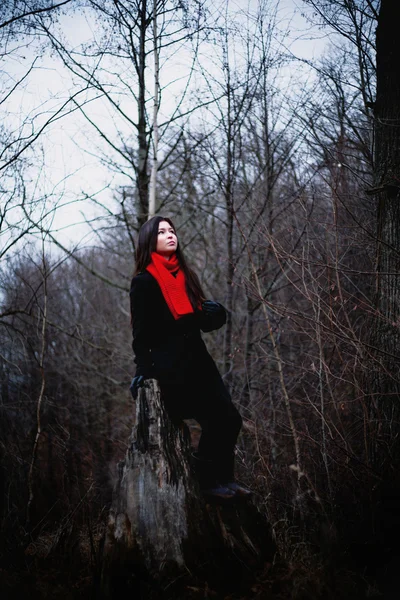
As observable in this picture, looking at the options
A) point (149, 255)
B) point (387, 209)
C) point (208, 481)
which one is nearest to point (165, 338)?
point (149, 255)

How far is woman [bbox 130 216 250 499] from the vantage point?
340cm

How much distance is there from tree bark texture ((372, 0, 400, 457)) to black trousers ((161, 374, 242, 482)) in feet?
4.15

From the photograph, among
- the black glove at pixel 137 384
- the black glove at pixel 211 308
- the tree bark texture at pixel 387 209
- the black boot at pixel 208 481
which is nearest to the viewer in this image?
the black glove at pixel 137 384

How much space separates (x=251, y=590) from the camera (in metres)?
3.11

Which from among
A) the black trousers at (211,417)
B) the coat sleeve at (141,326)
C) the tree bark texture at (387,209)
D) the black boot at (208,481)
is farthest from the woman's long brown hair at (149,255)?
the tree bark texture at (387,209)

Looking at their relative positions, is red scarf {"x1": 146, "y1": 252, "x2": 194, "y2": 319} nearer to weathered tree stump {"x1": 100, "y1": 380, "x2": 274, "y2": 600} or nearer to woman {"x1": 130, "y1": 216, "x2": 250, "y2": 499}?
woman {"x1": 130, "y1": 216, "x2": 250, "y2": 499}

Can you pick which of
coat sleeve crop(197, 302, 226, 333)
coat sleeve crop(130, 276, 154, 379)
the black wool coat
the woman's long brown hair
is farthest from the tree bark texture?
coat sleeve crop(130, 276, 154, 379)

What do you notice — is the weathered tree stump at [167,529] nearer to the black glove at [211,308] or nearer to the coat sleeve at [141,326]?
the coat sleeve at [141,326]

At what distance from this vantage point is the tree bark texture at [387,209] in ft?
12.9

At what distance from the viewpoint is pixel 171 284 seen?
11.5ft

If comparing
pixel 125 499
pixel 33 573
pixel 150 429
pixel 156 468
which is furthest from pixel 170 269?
pixel 33 573

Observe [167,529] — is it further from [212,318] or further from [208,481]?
[212,318]

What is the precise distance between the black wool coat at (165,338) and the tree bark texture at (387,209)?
145 cm

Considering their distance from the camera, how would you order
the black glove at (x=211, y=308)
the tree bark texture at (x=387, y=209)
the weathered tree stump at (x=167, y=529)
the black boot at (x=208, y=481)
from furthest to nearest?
the tree bark texture at (x=387, y=209), the black glove at (x=211, y=308), the black boot at (x=208, y=481), the weathered tree stump at (x=167, y=529)
